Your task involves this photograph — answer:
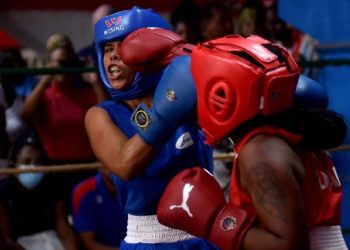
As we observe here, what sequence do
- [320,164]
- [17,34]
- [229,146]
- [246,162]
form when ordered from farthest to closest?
1. [17,34]
2. [229,146]
3. [320,164]
4. [246,162]

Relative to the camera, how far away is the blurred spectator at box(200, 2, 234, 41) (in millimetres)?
3980

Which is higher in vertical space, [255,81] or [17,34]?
[255,81]

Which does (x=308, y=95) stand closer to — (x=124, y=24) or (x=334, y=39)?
(x=124, y=24)

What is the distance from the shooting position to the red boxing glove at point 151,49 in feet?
6.24

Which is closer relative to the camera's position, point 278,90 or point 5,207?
point 278,90

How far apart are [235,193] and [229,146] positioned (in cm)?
202

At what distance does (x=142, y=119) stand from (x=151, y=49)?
0.18 metres

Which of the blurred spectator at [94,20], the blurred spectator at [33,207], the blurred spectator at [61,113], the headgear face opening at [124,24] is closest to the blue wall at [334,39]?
the blurred spectator at [94,20]

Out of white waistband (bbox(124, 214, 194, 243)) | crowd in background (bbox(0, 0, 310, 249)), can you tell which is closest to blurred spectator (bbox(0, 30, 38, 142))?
crowd in background (bbox(0, 0, 310, 249))

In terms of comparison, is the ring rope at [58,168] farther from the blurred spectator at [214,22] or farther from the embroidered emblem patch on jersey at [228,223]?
the embroidered emblem patch on jersey at [228,223]

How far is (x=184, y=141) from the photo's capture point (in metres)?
2.17

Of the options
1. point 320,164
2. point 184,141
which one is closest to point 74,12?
point 184,141

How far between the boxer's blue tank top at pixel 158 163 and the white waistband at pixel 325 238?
0.62 m

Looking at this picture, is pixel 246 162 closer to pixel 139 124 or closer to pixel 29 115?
pixel 139 124
